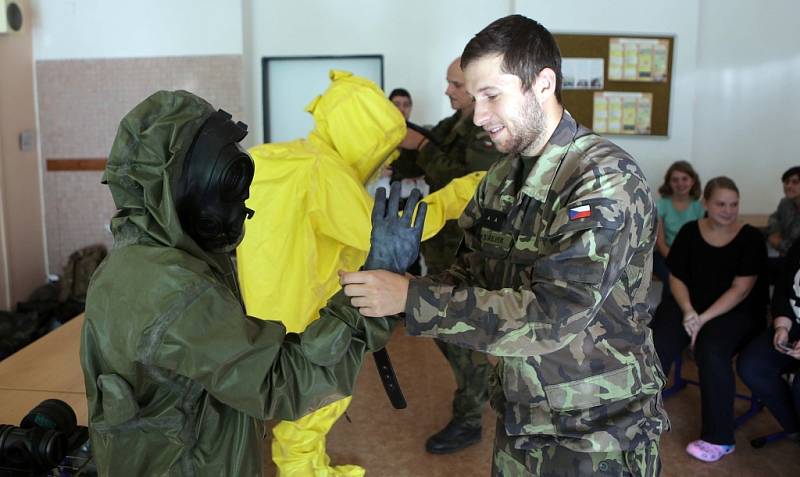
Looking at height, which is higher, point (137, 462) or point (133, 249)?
point (133, 249)

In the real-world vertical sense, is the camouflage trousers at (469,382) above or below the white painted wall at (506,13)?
below

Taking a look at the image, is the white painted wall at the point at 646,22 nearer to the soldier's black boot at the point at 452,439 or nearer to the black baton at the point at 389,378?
the soldier's black boot at the point at 452,439

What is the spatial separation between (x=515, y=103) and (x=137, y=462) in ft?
3.27

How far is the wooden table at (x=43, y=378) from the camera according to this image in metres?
2.42

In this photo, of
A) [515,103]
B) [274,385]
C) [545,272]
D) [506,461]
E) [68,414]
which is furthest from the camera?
[68,414]

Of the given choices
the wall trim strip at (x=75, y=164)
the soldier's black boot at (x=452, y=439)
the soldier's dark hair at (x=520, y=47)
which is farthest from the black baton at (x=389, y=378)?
the wall trim strip at (x=75, y=164)

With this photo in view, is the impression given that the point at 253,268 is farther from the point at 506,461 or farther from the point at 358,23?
the point at 358,23

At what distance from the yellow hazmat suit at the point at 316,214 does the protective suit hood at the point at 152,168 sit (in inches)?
41.2

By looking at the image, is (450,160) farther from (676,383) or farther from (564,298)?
(564,298)

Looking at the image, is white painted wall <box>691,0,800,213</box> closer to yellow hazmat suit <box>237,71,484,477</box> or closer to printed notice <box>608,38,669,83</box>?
printed notice <box>608,38,669,83</box>

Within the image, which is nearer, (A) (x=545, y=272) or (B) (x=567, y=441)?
(A) (x=545, y=272)

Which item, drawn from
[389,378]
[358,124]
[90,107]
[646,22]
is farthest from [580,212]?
[90,107]

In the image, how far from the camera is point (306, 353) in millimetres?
1161

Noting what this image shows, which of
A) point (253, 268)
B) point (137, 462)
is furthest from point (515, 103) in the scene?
point (253, 268)
